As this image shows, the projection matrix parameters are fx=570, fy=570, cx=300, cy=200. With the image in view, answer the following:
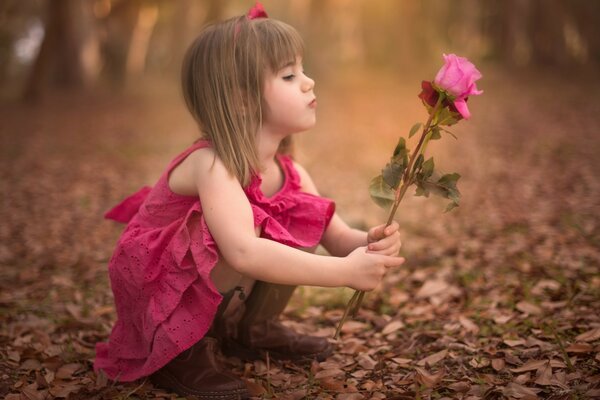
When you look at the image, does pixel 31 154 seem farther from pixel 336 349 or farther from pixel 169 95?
pixel 169 95

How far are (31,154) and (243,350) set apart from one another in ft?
20.8

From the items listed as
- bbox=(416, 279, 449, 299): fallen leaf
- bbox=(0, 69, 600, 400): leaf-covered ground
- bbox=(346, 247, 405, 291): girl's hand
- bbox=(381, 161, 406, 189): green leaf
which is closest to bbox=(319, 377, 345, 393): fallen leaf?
bbox=(0, 69, 600, 400): leaf-covered ground

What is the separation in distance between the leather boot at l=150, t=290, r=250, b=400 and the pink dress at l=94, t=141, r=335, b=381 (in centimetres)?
12

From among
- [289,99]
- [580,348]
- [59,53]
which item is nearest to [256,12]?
[289,99]

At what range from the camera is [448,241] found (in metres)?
4.14

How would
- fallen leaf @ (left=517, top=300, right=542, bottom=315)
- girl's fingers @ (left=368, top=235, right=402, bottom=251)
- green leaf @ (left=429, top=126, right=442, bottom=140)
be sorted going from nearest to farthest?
green leaf @ (left=429, top=126, right=442, bottom=140) < girl's fingers @ (left=368, top=235, right=402, bottom=251) < fallen leaf @ (left=517, top=300, right=542, bottom=315)

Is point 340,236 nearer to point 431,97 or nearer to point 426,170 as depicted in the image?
point 426,170

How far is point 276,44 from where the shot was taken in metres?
2.02

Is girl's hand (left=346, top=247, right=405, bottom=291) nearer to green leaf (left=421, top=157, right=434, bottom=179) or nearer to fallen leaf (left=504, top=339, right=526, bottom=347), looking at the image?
green leaf (left=421, top=157, right=434, bottom=179)

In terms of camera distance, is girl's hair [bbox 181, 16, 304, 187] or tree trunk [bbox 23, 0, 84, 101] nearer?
girl's hair [bbox 181, 16, 304, 187]

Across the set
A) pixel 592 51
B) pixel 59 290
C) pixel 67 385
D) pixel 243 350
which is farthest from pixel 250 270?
pixel 592 51

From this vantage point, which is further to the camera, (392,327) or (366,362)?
(392,327)

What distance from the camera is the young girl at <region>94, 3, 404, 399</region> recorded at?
1.92 metres

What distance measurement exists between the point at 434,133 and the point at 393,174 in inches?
7.4
